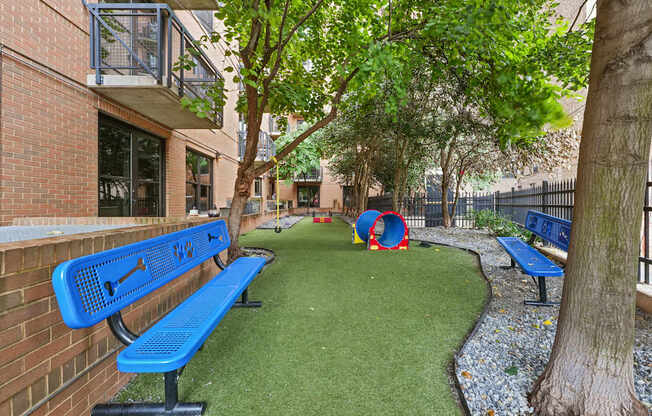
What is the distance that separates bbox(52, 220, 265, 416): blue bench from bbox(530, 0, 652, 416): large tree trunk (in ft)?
7.90

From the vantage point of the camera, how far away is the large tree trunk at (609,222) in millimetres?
1820

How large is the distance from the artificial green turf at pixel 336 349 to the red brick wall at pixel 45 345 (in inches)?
13.8

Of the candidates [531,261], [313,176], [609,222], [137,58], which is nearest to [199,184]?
[137,58]

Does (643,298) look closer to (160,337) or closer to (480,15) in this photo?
(480,15)

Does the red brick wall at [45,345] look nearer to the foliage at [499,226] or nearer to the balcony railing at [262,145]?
the foliage at [499,226]

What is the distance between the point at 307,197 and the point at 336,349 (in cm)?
3184

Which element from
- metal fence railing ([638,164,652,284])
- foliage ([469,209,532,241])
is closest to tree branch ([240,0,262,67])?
metal fence railing ([638,164,652,284])

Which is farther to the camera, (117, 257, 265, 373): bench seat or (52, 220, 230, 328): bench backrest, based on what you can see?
(117, 257, 265, 373): bench seat

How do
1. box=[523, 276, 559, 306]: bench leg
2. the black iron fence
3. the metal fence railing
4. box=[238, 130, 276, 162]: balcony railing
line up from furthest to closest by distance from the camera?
box=[238, 130, 276, 162]: balcony railing → the black iron fence → box=[523, 276, 559, 306]: bench leg → the metal fence railing

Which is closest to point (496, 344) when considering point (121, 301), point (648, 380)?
point (648, 380)

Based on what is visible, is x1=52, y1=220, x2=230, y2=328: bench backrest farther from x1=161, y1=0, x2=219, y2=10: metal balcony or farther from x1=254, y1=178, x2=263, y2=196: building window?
x1=254, y1=178, x2=263, y2=196: building window

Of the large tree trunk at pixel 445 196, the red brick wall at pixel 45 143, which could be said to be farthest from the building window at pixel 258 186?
the red brick wall at pixel 45 143

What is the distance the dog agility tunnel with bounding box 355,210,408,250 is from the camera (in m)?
8.45

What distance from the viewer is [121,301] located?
1990mm
